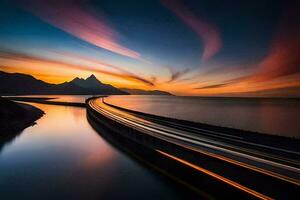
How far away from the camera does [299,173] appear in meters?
12.2

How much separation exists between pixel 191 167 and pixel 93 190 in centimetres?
441

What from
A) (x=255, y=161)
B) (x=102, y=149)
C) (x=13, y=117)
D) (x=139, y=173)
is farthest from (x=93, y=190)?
(x=13, y=117)

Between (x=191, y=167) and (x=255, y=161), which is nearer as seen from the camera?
(x=191, y=167)

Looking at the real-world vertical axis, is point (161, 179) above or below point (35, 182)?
above

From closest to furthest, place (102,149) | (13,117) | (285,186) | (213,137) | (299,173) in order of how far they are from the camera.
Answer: (285,186)
(299,173)
(102,149)
(213,137)
(13,117)

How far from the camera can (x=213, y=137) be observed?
27219mm

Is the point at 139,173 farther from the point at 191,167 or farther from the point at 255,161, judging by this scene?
the point at 255,161

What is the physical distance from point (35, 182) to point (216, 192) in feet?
27.6

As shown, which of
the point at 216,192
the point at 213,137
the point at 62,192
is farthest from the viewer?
the point at 213,137

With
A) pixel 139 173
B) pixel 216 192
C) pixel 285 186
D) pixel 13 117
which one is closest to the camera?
pixel 285 186

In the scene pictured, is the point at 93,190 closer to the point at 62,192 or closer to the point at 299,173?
the point at 62,192

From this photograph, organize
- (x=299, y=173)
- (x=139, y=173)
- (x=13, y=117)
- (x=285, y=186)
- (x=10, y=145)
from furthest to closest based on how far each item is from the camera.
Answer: (x=13, y=117)
(x=10, y=145)
(x=139, y=173)
(x=299, y=173)
(x=285, y=186)

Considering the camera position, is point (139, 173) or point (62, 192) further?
point (139, 173)

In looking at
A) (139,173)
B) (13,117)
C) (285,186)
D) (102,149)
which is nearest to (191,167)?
(139,173)
